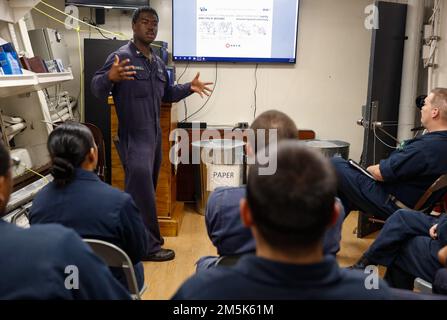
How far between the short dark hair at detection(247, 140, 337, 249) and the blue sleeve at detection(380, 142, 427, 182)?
1.72 m

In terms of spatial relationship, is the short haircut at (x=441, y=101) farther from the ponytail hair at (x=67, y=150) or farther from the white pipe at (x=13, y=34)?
the white pipe at (x=13, y=34)

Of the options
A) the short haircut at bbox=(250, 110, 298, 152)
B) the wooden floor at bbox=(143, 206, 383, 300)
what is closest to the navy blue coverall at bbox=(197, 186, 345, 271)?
the short haircut at bbox=(250, 110, 298, 152)

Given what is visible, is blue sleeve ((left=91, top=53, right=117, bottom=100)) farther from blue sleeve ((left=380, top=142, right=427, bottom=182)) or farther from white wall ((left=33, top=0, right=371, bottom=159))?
blue sleeve ((left=380, top=142, right=427, bottom=182))

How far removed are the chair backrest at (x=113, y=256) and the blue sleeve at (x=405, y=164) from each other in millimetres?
1591

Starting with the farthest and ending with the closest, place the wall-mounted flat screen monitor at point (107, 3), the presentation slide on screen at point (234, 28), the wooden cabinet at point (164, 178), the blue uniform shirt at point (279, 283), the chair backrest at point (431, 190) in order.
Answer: the presentation slide on screen at point (234, 28), the wall-mounted flat screen monitor at point (107, 3), the wooden cabinet at point (164, 178), the chair backrest at point (431, 190), the blue uniform shirt at point (279, 283)

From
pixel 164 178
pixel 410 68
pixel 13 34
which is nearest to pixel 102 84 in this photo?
pixel 13 34

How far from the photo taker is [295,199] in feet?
2.59

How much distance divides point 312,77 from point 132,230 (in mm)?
3044

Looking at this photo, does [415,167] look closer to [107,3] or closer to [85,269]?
[85,269]

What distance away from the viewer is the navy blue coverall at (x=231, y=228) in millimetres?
1396

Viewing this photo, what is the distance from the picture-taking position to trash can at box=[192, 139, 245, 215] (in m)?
3.48

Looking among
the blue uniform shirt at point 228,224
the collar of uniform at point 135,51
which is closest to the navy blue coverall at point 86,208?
the blue uniform shirt at point 228,224

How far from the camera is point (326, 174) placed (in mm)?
816

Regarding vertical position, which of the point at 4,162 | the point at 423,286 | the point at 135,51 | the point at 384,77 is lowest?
the point at 423,286
